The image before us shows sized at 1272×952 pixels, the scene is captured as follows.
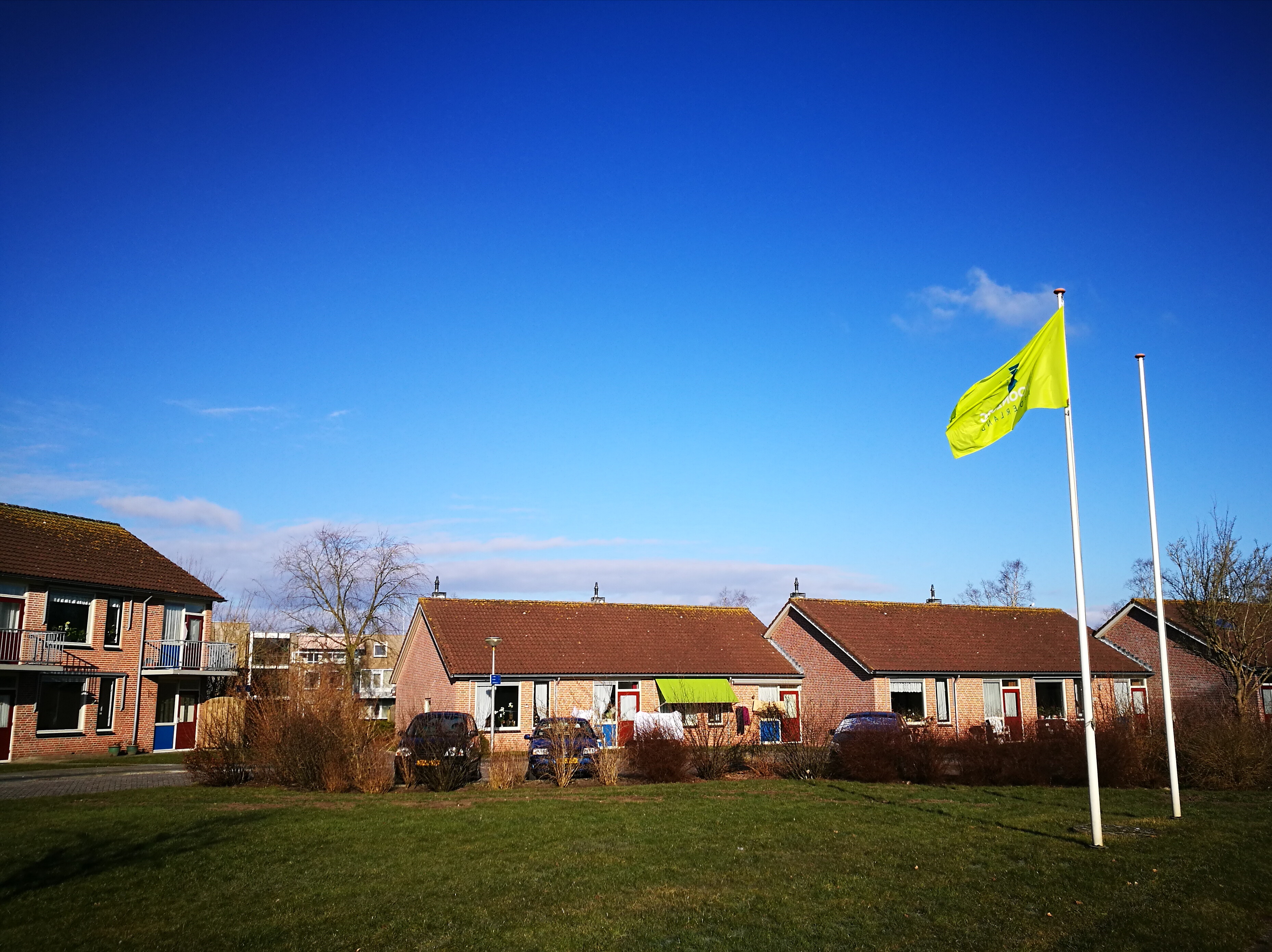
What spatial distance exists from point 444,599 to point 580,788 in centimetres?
2159

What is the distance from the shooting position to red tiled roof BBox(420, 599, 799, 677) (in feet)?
123

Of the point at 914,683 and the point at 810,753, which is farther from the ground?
the point at 914,683

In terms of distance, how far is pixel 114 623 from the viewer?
113 ft

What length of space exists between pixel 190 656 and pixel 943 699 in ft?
101

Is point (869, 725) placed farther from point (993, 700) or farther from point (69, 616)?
point (69, 616)

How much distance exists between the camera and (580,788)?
19984mm

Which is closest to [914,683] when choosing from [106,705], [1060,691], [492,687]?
[1060,691]

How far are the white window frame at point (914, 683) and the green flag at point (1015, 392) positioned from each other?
27.5 meters

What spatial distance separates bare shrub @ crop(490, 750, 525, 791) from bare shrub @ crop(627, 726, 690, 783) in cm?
259

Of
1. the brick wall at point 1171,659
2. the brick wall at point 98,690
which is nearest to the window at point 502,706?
the brick wall at point 98,690

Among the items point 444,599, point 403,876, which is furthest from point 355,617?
point 403,876

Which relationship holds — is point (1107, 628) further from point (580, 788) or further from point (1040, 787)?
point (580, 788)

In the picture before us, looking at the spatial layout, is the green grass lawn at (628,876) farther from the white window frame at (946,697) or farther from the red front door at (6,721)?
the white window frame at (946,697)

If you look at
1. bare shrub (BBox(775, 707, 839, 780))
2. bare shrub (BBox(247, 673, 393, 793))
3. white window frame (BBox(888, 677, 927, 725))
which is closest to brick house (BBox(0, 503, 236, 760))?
bare shrub (BBox(247, 673, 393, 793))
